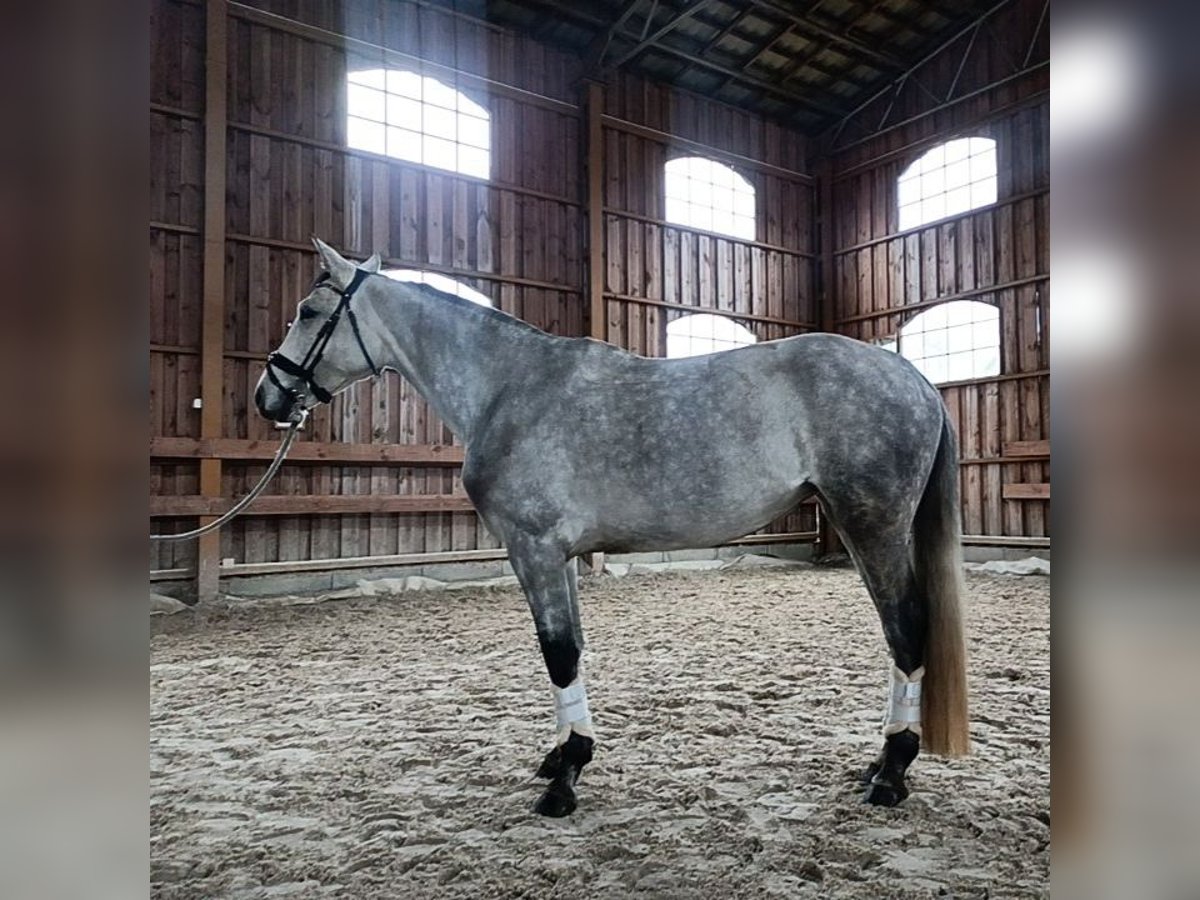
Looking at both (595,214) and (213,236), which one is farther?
(595,214)

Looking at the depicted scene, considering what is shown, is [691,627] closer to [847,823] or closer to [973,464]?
[847,823]

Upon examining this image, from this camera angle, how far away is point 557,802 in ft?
6.86

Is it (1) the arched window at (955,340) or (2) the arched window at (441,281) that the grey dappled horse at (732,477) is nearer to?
(2) the arched window at (441,281)

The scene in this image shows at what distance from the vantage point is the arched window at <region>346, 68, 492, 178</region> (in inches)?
292

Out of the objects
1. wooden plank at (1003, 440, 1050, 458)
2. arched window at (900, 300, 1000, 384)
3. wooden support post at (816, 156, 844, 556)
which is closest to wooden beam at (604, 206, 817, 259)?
wooden support post at (816, 156, 844, 556)

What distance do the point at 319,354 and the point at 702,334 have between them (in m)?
7.41

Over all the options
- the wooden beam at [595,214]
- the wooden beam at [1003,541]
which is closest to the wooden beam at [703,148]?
the wooden beam at [595,214]

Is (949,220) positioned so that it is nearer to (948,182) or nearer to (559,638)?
(948,182)

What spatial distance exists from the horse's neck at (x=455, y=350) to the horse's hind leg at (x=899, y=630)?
50.6 inches

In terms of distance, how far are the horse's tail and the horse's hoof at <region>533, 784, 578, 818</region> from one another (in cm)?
110

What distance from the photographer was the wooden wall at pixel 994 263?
334 inches

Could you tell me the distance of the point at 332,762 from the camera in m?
2.52

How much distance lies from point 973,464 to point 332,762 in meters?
8.57

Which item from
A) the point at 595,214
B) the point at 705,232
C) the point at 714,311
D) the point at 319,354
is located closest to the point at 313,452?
the point at 595,214
